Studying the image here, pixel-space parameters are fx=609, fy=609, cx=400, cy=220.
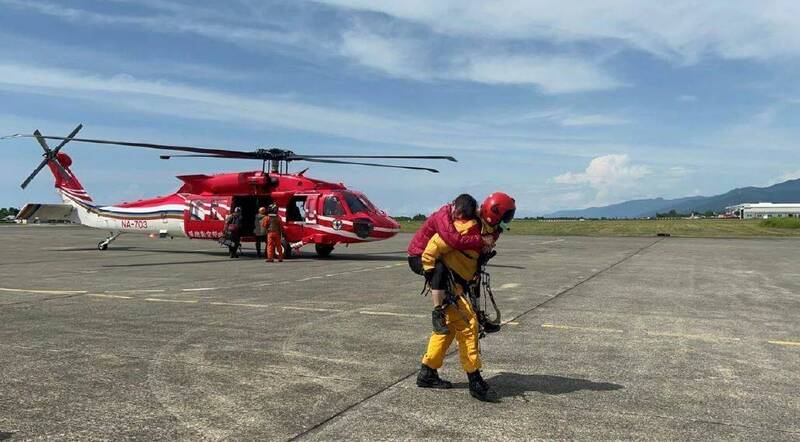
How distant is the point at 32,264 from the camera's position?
20.1m

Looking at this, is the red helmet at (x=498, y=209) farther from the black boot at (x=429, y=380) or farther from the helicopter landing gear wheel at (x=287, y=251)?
the helicopter landing gear wheel at (x=287, y=251)

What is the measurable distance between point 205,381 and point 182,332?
269 centimetres

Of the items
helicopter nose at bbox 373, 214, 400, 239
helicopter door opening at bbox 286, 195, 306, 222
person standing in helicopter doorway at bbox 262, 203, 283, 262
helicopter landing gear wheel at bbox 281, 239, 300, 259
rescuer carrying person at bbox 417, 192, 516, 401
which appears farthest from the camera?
helicopter landing gear wheel at bbox 281, 239, 300, 259

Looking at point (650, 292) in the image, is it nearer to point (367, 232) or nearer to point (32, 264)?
point (367, 232)

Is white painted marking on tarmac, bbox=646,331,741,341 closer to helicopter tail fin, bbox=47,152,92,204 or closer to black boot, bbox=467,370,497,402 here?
black boot, bbox=467,370,497,402

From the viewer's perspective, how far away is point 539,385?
5.92m

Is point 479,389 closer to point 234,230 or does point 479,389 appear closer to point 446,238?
point 446,238

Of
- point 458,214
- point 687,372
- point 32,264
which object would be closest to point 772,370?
point 687,372

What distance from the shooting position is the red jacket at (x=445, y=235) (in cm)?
562

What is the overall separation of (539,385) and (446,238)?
5.66 ft

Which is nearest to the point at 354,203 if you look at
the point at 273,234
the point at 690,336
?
the point at 273,234

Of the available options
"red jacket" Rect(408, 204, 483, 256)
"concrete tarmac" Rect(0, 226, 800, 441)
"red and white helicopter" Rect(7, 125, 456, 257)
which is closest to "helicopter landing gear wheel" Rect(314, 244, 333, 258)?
"red and white helicopter" Rect(7, 125, 456, 257)

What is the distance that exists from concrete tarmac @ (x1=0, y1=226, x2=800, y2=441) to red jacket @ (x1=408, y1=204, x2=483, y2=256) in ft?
4.43

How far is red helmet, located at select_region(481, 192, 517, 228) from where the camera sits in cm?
581
